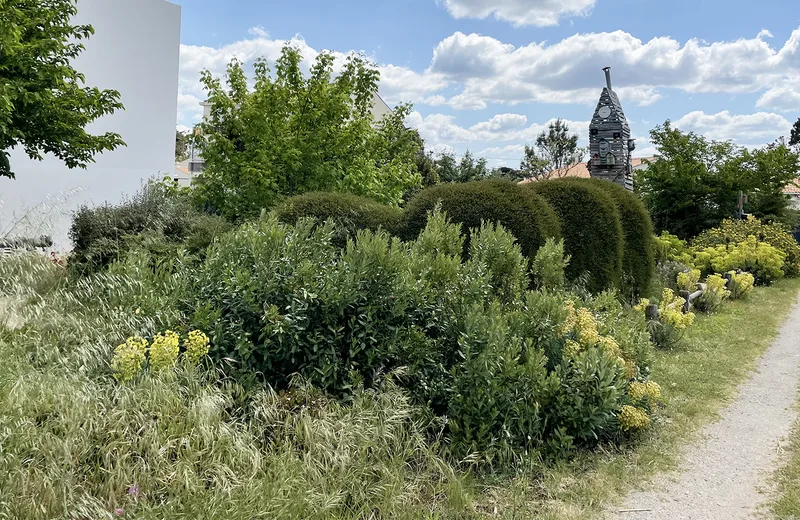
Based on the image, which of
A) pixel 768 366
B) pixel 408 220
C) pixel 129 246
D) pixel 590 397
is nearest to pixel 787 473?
pixel 590 397

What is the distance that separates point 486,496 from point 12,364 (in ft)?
9.57

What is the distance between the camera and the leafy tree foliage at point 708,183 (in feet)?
60.4

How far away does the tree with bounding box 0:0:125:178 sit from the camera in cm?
673

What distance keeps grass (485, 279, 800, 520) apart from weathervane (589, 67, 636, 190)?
449 centimetres

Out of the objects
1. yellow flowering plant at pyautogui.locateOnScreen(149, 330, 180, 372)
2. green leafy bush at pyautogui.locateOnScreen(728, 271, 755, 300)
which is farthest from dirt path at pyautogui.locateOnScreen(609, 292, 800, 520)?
green leafy bush at pyautogui.locateOnScreen(728, 271, 755, 300)

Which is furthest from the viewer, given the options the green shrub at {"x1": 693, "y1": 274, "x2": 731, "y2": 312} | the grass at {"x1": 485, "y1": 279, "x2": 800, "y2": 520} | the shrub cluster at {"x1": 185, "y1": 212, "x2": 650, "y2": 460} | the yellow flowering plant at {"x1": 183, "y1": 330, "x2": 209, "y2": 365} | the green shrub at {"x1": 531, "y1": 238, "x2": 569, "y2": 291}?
the green shrub at {"x1": 693, "y1": 274, "x2": 731, "y2": 312}

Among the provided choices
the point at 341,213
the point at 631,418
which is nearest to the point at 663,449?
the point at 631,418

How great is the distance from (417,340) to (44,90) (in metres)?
6.18

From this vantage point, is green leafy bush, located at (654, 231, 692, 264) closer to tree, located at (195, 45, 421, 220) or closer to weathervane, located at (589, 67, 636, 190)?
weathervane, located at (589, 67, 636, 190)

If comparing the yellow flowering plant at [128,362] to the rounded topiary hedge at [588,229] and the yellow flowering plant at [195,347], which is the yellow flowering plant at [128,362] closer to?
the yellow flowering plant at [195,347]

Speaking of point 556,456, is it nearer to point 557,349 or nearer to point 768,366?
point 557,349

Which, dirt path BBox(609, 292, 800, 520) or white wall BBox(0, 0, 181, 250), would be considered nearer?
dirt path BBox(609, 292, 800, 520)

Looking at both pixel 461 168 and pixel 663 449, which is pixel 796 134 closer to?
pixel 461 168

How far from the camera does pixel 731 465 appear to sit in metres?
3.59
